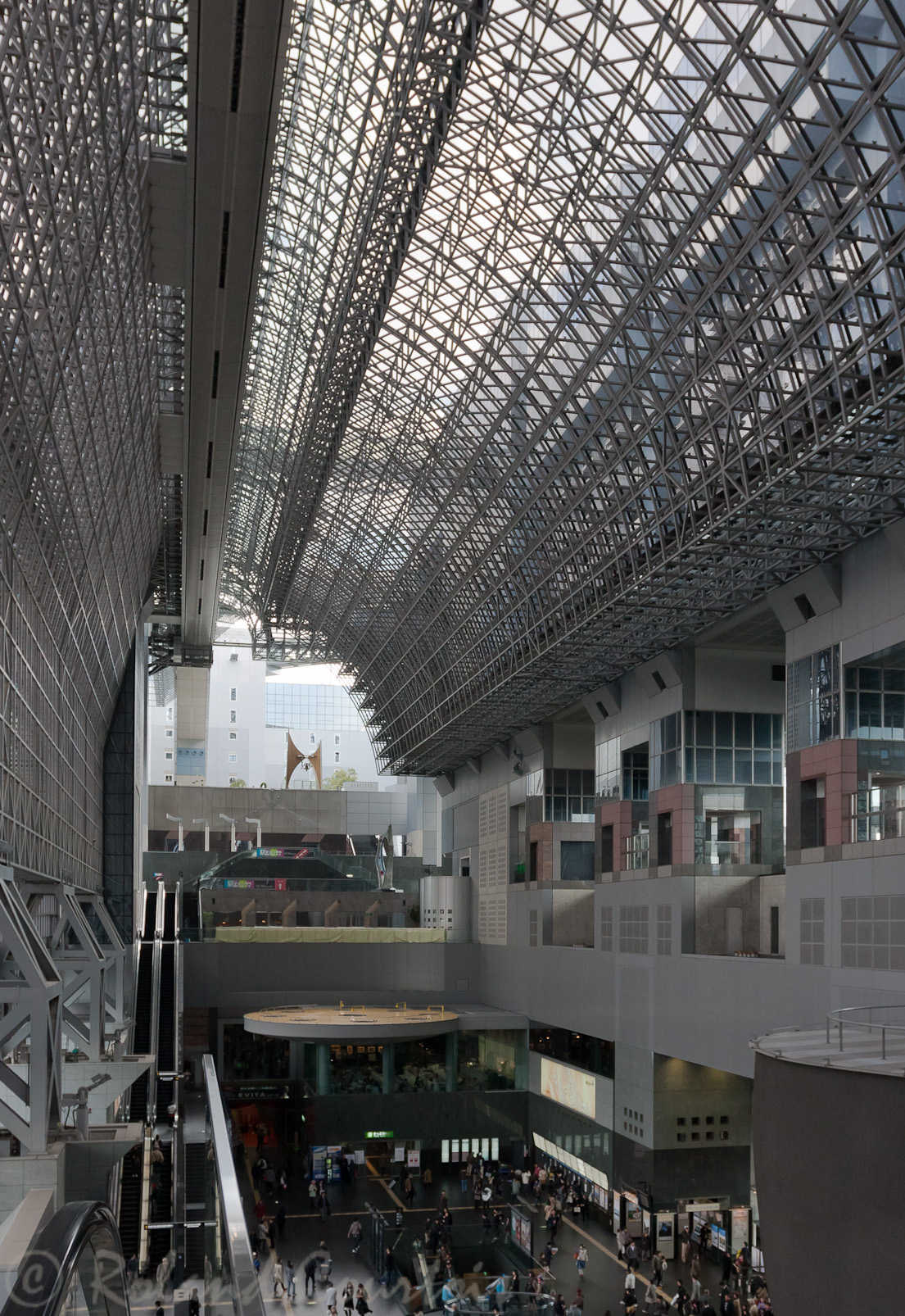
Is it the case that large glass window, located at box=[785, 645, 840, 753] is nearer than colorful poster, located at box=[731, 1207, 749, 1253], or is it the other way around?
large glass window, located at box=[785, 645, 840, 753]

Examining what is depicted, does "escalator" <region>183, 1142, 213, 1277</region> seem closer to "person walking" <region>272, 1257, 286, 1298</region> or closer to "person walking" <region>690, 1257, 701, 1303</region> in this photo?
"person walking" <region>272, 1257, 286, 1298</region>

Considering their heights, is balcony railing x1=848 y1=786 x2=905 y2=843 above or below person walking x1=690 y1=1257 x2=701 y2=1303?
above

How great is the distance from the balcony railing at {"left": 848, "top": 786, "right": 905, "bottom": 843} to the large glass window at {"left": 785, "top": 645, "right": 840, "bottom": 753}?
Answer: 2413 mm

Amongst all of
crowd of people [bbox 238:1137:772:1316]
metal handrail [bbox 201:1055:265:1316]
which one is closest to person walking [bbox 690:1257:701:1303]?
crowd of people [bbox 238:1137:772:1316]

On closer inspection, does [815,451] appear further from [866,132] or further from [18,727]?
[18,727]

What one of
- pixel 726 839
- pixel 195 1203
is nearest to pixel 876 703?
pixel 726 839

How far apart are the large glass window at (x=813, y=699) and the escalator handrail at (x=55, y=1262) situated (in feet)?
115

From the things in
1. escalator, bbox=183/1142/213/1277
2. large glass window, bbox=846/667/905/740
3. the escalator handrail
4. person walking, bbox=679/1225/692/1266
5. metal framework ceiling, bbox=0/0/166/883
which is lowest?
person walking, bbox=679/1225/692/1266

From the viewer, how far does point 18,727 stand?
119 feet

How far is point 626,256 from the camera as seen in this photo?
107ft

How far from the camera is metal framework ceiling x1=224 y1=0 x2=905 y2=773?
25734mm

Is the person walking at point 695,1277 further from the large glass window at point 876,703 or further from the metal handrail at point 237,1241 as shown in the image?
the large glass window at point 876,703

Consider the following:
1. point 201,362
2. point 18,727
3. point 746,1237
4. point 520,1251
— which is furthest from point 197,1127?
point 201,362

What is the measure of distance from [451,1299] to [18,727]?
19829mm
